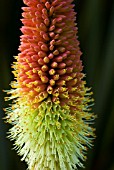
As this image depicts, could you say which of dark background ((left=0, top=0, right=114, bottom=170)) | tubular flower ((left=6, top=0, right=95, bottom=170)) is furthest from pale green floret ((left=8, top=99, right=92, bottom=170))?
dark background ((left=0, top=0, right=114, bottom=170))

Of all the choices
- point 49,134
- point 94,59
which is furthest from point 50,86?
point 94,59

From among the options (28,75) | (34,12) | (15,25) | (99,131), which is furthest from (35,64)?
(99,131)

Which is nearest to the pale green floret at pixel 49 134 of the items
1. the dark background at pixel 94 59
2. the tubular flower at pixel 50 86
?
the tubular flower at pixel 50 86

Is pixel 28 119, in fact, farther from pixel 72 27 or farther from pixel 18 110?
pixel 72 27

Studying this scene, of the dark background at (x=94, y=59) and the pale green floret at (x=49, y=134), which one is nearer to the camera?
the pale green floret at (x=49, y=134)

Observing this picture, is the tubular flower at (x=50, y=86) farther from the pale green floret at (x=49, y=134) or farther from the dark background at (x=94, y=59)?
the dark background at (x=94, y=59)

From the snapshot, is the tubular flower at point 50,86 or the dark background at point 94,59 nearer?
the tubular flower at point 50,86
